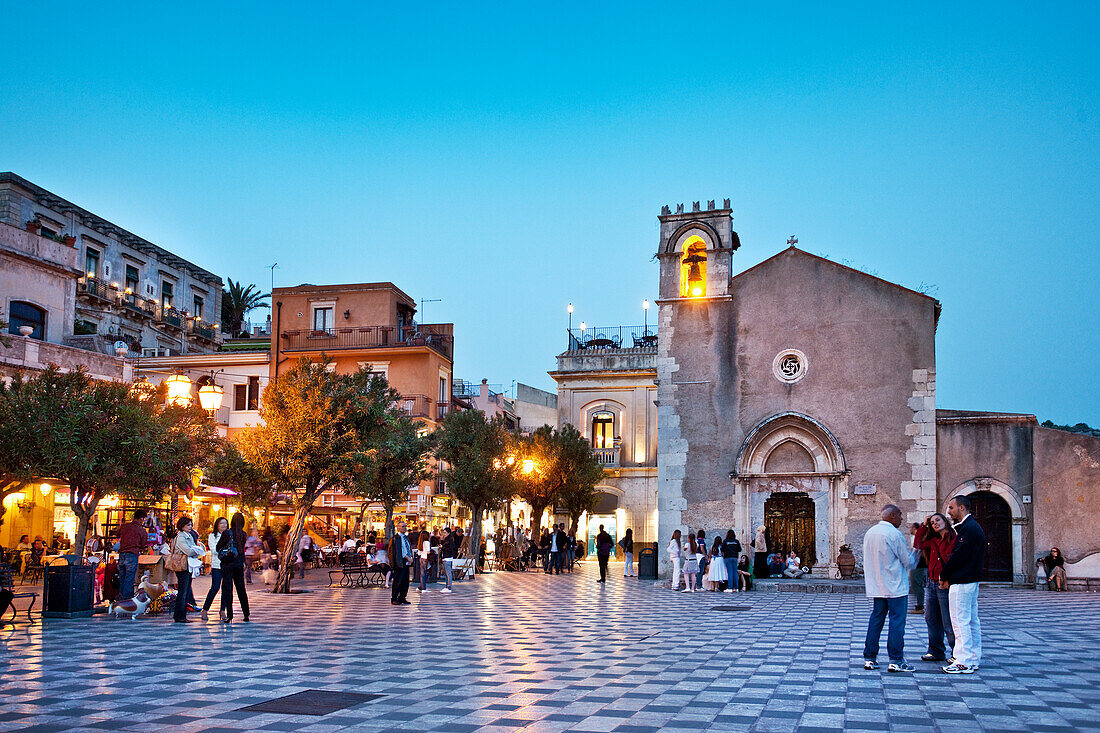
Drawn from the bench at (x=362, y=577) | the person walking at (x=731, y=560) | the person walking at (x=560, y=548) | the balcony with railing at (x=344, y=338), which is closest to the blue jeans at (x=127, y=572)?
the bench at (x=362, y=577)

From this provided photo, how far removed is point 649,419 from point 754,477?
1920 centimetres

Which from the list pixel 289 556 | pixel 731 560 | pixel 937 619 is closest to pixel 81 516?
pixel 289 556

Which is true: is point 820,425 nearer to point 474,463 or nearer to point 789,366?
point 789,366

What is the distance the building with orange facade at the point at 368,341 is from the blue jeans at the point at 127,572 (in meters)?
24.9

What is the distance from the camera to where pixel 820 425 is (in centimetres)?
2580

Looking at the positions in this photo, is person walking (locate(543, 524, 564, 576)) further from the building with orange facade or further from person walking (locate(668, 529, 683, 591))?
the building with orange facade

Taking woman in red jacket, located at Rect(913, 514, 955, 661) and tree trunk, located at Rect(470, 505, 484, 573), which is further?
tree trunk, located at Rect(470, 505, 484, 573)

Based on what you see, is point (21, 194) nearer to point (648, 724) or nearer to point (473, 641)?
point (473, 641)

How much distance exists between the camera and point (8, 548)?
82.1 feet

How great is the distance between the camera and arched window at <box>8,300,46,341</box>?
27969mm

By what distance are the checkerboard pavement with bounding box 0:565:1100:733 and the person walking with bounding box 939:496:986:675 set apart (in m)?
0.22

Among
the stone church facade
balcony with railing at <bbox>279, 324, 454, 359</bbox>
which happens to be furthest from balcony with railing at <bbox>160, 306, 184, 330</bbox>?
the stone church facade

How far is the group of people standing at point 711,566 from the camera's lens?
23.5 meters

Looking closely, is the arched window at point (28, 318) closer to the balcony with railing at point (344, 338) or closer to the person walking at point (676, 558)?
the balcony with railing at point (344, 338)
